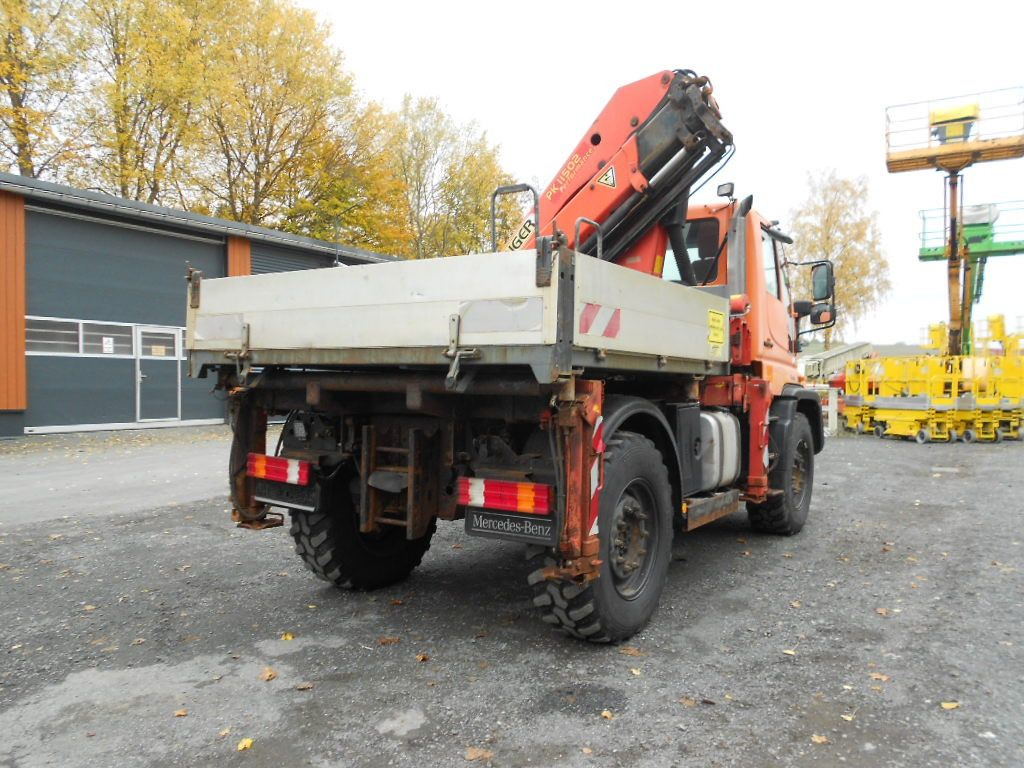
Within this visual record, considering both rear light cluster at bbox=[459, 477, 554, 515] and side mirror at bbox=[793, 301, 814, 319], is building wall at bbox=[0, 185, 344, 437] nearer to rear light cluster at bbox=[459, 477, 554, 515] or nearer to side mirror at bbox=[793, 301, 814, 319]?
side mirror at bbox=[793, 301, 814, 319]

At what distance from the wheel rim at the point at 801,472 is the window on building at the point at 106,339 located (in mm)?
14023

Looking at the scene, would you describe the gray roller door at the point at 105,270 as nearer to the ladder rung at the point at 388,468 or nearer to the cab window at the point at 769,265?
the ladder rung at the point at 388,468

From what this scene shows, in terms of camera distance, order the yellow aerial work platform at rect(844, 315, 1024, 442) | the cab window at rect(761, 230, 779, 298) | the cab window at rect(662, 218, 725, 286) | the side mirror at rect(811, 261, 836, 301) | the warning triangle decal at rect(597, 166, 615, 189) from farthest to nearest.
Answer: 1. the yellow aerial work platform at rect(844, 315, 1024, 442)
2. the side mirror at rect(811, 261, 836, 301)
3. the cab window at rect(761, 230, 779, 298)
4. the cab window at rect(662, 218, 725, 286)
5. the warning triangle decal at rect(597, 166, 615, 189)

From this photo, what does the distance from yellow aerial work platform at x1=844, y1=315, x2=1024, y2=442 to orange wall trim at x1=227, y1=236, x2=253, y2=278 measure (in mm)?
15287

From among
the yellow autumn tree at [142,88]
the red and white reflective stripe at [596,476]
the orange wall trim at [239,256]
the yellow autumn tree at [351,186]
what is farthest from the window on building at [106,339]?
the red and white reflective stripe at [596,476]

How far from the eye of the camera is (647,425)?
450 cm

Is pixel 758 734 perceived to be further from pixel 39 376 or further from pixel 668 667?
pixel 39 376

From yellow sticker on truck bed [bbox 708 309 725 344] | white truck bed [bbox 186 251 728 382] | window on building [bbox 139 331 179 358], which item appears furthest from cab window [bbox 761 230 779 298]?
window on building [bbox 139 331 179 358]

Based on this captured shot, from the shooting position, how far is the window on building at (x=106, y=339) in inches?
591

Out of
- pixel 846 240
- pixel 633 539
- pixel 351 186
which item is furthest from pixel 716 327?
pixel 846 240

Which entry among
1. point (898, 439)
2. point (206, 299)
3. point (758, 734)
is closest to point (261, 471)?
point (206, 299)

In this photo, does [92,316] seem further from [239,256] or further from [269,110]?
[269,110]

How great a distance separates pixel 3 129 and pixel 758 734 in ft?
82.8

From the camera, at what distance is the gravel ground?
2.98m
